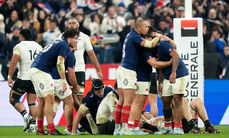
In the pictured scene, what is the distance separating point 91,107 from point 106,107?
420 mm

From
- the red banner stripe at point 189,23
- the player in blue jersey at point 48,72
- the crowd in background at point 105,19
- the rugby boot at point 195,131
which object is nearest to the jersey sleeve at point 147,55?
the player in blue jersey at point 48,72

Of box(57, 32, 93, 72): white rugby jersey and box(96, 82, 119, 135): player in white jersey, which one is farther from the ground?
box(57, 32, 93, 72): white rugby jersey

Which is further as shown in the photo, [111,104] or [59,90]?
[59,90]

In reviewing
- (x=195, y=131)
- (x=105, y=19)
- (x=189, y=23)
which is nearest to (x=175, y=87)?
(x=195, y=131)

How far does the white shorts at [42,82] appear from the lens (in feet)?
40.1

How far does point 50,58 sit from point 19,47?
238 cm

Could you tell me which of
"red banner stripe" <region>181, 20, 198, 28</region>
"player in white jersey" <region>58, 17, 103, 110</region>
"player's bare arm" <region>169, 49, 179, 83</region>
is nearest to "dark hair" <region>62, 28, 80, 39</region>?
"player in white jersey" <region>58, 17, 103, 110</region>


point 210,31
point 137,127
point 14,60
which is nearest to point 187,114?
point 137,127

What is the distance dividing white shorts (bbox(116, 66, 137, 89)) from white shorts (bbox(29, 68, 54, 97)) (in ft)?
4.67

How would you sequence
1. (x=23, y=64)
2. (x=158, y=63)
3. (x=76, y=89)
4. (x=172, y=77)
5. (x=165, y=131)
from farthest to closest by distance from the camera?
(x=23, y=64) < (x=76, y=89) < (x=165, y=131) < (x=158, y=63) < (x=172, y=77)

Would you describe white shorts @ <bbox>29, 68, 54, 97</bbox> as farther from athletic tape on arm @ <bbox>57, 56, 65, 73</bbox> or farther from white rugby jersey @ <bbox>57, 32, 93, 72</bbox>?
white rugby jersey @ <bbox>57, 32, 93, 72</bbox>

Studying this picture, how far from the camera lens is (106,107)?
1275 centimetres

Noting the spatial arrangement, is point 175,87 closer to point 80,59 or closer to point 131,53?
point 131,53

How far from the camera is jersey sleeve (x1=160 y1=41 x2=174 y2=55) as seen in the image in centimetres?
1207
